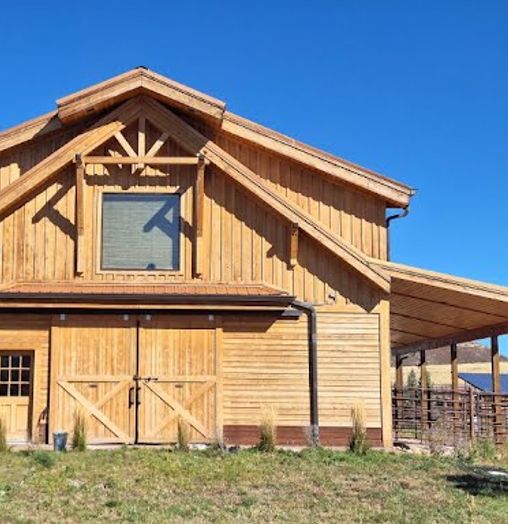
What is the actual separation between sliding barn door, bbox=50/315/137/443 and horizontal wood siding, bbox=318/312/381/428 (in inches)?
140

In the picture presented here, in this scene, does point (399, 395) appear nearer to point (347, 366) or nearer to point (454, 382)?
point (454, 382)

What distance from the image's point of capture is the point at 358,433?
14117 millimetres

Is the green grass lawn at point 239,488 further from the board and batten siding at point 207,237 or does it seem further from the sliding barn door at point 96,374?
the board and batten siding at point 207,237

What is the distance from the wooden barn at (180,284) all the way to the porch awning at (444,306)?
60 millimetres

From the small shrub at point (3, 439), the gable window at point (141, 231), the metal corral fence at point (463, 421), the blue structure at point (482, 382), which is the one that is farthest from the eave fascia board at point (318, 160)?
the blue structure at point (482, 382)

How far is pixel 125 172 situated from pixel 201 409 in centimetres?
481

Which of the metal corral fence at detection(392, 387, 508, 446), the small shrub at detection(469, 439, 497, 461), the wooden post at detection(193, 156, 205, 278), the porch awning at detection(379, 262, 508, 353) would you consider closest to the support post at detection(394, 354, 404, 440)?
the metal corral fence at detection(392, 387, 508, 446)

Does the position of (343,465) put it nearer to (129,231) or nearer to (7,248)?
(129,231)

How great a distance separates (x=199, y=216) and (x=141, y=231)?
120 cm

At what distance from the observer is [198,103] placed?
50.4 feet

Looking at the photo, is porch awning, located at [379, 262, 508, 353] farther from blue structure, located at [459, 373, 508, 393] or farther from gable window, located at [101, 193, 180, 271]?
blue structure, located at [459, 373, 508, 393]

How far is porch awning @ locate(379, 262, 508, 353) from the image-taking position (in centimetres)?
1496

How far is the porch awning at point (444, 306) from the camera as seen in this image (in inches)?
589

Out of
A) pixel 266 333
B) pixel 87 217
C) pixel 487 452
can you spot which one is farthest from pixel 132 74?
pixel 487 452
